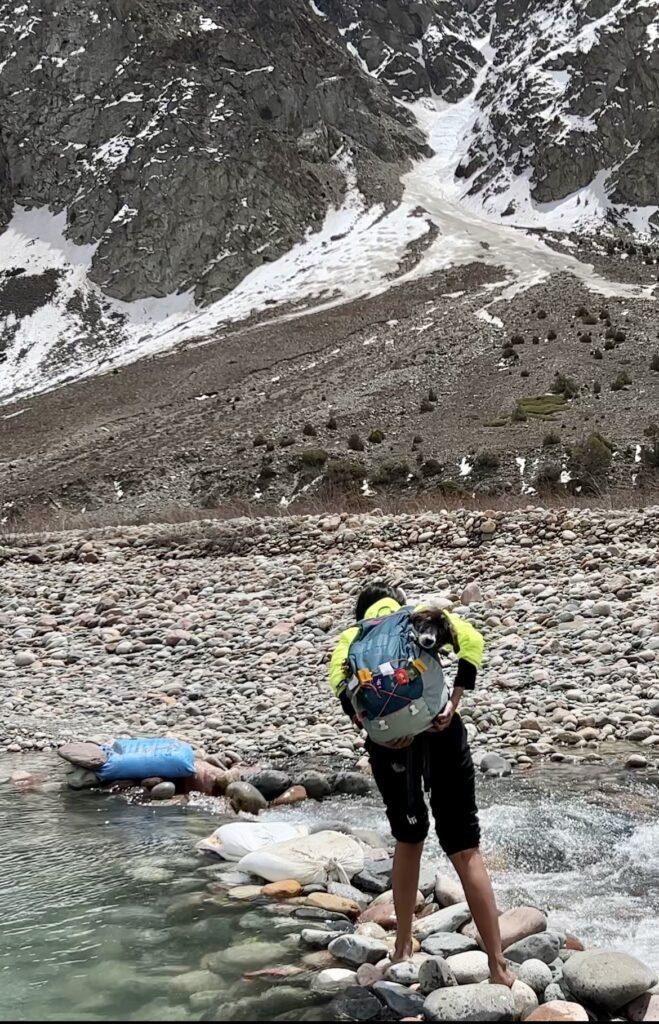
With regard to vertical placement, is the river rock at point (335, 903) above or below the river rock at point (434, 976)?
below

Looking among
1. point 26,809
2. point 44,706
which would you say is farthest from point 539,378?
point 26,809

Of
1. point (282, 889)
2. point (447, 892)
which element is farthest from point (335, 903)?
point (447, 892)

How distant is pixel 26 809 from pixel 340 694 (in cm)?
416

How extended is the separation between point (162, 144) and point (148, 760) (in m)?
78.4

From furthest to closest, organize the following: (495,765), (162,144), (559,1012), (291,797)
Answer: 1. (162,144)
2. (495,765)
3. (291,797)
4. (559,1012)

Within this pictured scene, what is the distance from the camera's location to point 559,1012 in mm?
3447

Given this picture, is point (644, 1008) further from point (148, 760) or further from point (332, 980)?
point (148, 760)

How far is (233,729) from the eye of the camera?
8.80 metres

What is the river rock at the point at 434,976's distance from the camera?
369 centimetres

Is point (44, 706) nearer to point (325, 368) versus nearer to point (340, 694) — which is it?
point (340, 694)

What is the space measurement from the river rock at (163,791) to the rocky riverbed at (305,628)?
957mm

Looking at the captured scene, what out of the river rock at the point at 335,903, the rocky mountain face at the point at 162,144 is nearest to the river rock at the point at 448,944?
the river rock at the point at 335,903

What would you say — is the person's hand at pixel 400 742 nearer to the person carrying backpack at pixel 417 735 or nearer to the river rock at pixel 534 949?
the person carrying backpack at pixel 417 735

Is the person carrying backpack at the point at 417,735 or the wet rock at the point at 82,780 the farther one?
the wet rock at the point at 82,780
